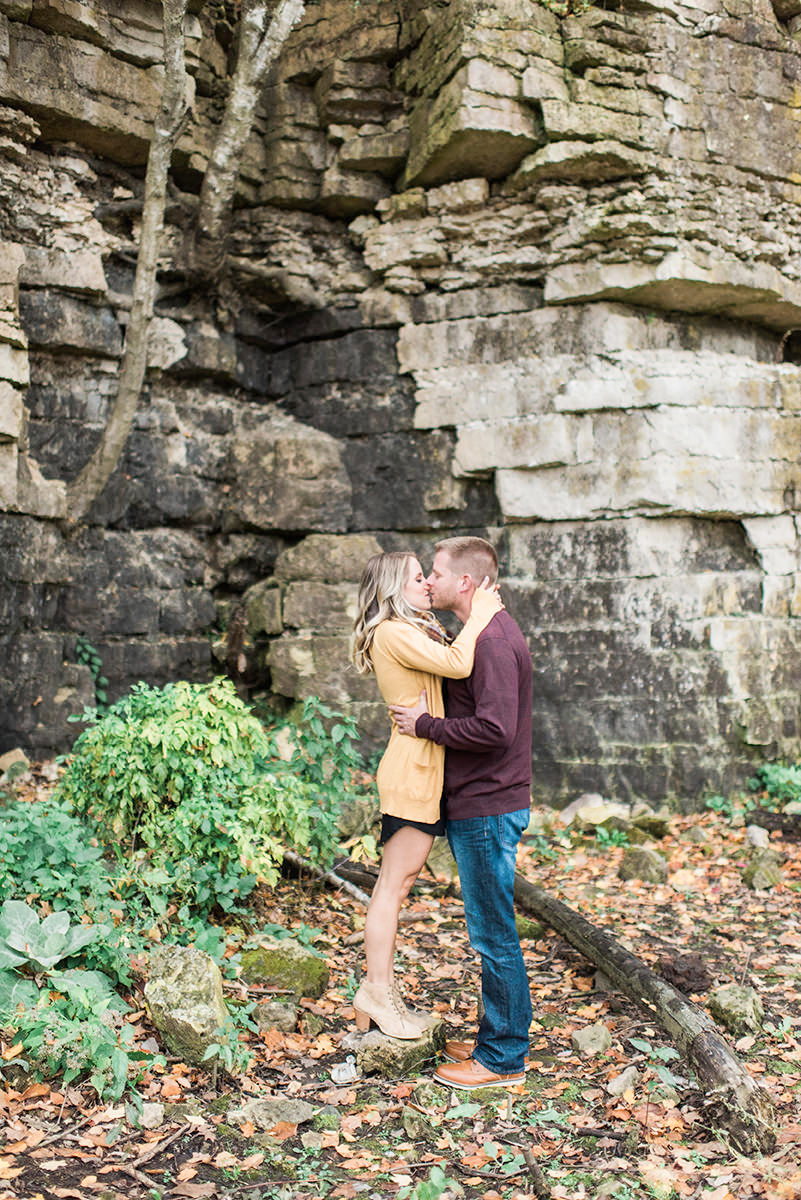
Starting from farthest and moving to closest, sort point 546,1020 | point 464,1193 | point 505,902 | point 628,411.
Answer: point 628,411
point 546,1020
point 505,902
point 464,1193

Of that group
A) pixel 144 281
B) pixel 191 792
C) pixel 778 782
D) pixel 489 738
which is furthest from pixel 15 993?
pixel 778 782

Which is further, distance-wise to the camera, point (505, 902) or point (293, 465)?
point (293, 465)

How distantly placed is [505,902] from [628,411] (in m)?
4.87

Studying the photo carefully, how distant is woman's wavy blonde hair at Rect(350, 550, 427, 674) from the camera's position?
3.43m

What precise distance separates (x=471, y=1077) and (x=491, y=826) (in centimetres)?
87

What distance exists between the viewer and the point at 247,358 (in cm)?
839

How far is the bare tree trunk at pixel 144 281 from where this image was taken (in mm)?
6004

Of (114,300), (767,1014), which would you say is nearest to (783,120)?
(114,300)

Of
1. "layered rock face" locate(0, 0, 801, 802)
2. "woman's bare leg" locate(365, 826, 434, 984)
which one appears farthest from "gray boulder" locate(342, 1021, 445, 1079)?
"layered rock face" locate(0, 0, 801, 802)

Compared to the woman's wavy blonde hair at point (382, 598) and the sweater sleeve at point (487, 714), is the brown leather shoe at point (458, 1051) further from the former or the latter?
the woman's wavy blonde hair at point (382, 598)

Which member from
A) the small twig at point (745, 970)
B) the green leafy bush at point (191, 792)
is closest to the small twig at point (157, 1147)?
the green leafy bush at point (191, 792)

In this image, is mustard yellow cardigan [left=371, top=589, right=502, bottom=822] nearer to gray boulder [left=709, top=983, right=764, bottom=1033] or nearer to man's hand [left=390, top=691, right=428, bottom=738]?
man's hand [left=390, top=691, right=428, bottom=738]

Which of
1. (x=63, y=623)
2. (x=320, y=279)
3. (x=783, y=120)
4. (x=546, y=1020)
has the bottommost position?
(x=546, y=1020)

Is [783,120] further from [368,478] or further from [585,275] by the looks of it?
[368,478]
